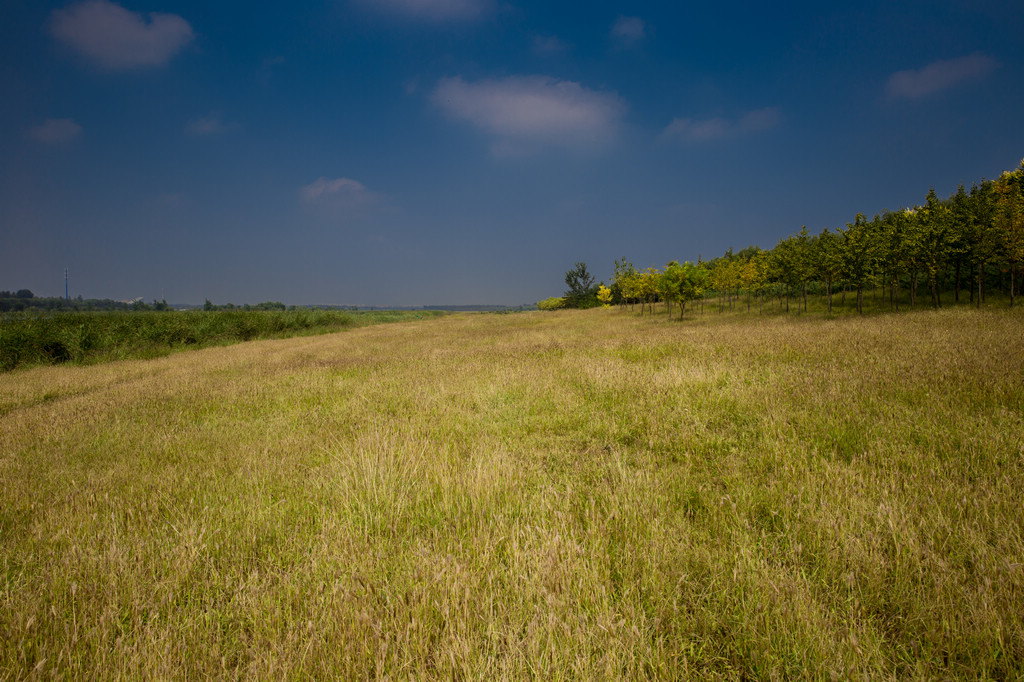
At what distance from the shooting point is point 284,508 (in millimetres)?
3689

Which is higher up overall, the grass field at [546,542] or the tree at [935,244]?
the tree at [935,244]

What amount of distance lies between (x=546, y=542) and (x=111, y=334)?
40.5m

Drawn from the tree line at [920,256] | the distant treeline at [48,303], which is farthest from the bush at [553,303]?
the distant treeline at [48,303]

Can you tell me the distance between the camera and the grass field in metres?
1.94

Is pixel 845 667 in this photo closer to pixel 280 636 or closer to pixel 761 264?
pixel 280 636

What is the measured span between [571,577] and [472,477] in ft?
5.56

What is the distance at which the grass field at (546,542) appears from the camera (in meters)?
1.94

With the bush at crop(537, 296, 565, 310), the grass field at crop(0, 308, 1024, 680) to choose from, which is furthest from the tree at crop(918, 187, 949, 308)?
the bush at crop(537, 296, 565, 310)

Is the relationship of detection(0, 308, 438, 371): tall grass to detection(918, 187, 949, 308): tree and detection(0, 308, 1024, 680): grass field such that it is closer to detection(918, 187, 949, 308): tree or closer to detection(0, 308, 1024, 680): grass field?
detection(0, 308, 1024, 680): grass field

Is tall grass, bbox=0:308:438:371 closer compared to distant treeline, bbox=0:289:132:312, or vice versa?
tall grass, bbox=0:308:438:371

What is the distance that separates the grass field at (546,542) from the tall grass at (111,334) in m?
26.5

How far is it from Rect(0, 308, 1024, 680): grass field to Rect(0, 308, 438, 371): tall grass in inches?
1043

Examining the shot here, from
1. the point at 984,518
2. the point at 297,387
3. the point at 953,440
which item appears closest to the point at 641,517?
the point at 984,518

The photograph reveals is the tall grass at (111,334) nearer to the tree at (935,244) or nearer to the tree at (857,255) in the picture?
the tree at (857,255)
